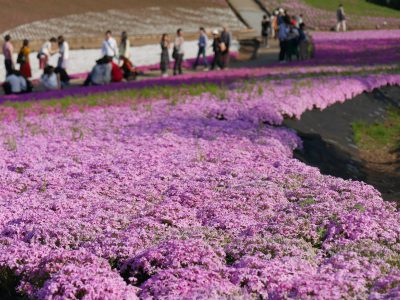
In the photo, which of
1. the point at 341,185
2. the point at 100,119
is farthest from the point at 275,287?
the point at 100,119

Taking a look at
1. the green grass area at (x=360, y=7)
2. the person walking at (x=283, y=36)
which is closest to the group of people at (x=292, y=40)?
the person walking at (x=283, y=36)

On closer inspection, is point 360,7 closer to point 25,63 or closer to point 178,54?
point 178,54

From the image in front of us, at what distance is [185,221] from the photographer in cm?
1090

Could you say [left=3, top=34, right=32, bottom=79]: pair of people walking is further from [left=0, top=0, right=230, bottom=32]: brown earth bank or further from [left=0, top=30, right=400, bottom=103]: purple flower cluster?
[left=0, top=0, right=230, bottom=32]: brown earth bank

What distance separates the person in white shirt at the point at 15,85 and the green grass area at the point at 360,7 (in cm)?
5142

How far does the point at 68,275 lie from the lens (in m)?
8.51

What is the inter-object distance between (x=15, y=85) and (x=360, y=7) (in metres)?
55.7

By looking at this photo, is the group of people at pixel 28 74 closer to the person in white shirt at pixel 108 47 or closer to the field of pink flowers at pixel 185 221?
the person in white shirt at pixel 108 47

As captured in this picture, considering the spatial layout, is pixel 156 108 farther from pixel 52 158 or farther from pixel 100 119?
pixel 52 158

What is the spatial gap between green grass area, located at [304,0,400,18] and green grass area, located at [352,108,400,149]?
53836mm

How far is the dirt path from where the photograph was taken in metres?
17.0

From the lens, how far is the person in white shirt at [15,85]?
3192cm

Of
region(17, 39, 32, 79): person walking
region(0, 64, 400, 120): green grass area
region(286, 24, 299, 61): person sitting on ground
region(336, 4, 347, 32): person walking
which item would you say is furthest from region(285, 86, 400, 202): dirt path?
region(336, 4, 347, 32): person walking

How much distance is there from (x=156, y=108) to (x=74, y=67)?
27.2 m
